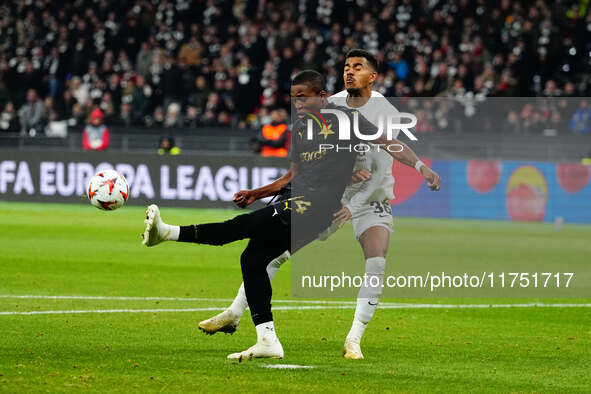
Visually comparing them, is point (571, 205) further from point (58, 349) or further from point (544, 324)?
point (58, 349)

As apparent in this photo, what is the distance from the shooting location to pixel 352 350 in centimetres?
805

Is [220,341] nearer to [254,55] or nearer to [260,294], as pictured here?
[260,294]

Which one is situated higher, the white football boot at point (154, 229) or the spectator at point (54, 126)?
the white football boot at point (154, 229)

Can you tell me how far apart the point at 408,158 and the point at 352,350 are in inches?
55.5

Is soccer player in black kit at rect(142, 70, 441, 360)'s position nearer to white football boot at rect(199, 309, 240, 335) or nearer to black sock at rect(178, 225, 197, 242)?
black sock at rect(178, 225, 197, 242)

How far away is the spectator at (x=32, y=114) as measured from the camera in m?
28.5

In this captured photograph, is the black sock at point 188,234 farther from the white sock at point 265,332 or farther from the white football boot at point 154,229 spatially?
the white sock at point 265,332

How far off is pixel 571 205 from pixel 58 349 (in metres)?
15.4

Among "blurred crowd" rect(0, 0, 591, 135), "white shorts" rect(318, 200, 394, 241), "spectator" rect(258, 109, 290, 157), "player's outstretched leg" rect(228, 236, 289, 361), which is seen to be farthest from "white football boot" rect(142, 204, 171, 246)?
"spectator" rect(258, 109, 290, 157)

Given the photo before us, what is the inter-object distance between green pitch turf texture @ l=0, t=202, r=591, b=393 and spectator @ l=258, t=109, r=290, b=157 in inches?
318

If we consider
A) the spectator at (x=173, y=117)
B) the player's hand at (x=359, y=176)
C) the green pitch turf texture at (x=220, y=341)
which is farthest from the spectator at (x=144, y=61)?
the player's hand at (x=359, y=176)

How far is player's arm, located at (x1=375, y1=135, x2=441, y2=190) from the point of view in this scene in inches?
312

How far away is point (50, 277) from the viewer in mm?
13164

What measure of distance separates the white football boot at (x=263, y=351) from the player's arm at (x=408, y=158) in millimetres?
1519
